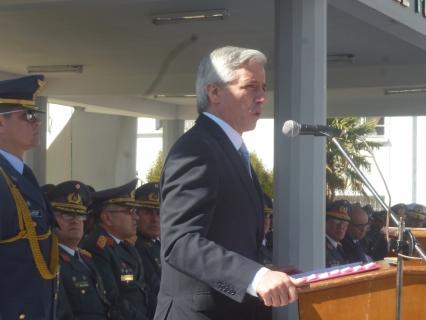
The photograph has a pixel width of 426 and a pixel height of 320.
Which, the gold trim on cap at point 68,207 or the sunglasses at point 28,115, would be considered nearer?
the sunglasses at point 28,115

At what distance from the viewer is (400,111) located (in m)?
14.7

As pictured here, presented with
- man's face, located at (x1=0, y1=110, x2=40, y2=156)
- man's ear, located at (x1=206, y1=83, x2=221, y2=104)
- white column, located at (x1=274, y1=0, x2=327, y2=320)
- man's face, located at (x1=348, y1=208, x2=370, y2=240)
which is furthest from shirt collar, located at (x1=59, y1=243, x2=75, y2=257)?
man's face, located at (x1=348, y1=208, x2=370, y2=240)

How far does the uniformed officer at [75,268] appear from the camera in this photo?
500 cm

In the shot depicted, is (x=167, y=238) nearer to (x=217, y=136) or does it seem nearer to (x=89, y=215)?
(x=217, y=136)

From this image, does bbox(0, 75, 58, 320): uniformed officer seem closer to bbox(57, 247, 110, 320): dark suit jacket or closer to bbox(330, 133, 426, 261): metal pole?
bbox(57, 247, 110, 320): dark suit jacket

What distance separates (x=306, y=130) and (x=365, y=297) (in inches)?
25.8

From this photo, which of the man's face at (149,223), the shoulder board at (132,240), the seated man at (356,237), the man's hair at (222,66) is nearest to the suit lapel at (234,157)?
the man's hair at (222,66)

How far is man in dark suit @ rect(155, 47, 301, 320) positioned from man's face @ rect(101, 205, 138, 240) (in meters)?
3.31

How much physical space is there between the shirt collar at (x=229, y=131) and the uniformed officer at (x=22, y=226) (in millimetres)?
1485

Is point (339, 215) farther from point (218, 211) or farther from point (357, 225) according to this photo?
point (218, 211)

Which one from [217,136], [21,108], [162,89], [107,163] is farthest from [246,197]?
[107,163]

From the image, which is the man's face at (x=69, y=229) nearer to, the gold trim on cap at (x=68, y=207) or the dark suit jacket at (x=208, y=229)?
the gold trim on cap at (x=68, y=207)

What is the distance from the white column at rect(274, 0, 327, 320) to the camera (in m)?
5.27

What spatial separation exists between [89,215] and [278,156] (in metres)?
1.78
